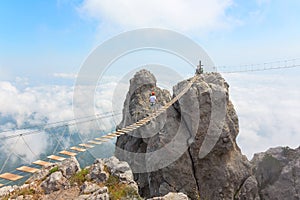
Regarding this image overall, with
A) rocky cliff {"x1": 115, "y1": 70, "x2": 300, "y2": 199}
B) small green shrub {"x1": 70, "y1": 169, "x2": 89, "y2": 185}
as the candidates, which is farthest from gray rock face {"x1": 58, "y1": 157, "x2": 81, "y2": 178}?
rocky cliff {"x1": 115, "y1": 70, "x2": 300, "y2": 199}

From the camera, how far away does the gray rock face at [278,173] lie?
1933 cm

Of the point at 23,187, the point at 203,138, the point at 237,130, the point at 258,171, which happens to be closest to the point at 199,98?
the point at 203,138

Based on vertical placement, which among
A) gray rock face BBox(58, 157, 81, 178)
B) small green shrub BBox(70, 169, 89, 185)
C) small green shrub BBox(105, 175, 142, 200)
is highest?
gray rock face BBox(58, 157, 81, 178)

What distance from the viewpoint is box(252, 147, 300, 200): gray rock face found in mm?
19328

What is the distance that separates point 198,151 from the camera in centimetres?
1680

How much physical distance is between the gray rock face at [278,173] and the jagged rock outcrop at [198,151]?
326 centimetres

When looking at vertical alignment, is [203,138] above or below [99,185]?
above

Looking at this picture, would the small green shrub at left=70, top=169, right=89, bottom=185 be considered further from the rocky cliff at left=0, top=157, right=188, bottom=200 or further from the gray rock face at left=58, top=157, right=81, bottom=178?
the gray rock face at left=58, top=157, right=81, bottom=178

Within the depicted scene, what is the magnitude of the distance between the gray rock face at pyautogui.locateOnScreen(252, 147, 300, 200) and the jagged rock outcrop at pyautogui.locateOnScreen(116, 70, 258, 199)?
10.7ft

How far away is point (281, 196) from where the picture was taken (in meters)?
19.3

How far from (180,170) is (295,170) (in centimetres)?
949

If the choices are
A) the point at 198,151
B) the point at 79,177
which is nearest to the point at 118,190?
the point at 79,177

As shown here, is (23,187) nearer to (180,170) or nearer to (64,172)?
(64,172)

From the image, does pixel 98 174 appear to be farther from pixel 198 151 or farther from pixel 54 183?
pixel 198 151
